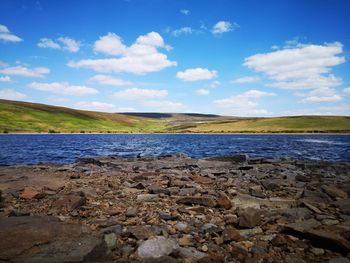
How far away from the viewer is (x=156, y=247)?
25.4ft

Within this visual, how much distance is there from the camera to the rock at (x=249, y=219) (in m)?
9.46

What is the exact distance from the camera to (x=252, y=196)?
45.8 feet

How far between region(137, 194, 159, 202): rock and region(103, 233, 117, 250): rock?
456 cm

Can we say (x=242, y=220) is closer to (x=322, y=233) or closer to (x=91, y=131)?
(x=322, y=233)

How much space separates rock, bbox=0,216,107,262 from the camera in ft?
21.7

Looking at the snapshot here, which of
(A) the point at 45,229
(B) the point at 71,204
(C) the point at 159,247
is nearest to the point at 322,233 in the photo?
(C) the point at 159,247

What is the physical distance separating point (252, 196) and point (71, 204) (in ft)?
26.5

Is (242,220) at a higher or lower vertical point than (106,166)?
higher

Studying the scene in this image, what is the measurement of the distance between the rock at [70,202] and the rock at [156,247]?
15.2 feet

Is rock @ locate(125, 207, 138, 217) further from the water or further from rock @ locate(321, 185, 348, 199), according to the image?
the water

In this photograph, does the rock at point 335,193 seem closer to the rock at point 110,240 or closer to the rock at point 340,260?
the rock at point 340,260

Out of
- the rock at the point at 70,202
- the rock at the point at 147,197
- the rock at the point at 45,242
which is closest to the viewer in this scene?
the rock at the point at 45,242

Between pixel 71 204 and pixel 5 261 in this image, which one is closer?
pixel 5 261

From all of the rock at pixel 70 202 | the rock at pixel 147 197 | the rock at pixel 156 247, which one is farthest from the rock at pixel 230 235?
the rock at pixel 70 202
